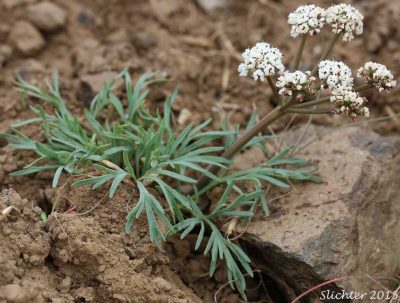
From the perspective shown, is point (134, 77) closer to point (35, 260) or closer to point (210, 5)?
point (210, 5)

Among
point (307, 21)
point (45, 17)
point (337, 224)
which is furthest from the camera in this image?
point (45, 17)

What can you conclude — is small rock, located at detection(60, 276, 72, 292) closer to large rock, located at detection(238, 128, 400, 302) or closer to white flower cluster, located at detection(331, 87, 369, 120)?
large rock, located at detection(238, 128, 400, 302)

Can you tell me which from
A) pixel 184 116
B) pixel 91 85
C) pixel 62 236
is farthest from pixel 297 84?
pixel 91 85

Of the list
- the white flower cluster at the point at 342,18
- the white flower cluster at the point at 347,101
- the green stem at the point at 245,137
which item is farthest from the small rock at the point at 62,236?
the white flower cluster at the point at 342,18

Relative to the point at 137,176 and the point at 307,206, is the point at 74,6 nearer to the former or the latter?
the point at 137,176

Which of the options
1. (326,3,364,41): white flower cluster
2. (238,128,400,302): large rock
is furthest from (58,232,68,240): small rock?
(326,3,364,41): white flower cluster

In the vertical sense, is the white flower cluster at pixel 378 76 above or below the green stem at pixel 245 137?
above

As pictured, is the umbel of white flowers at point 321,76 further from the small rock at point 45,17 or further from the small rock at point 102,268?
the small rock at point 45,17
